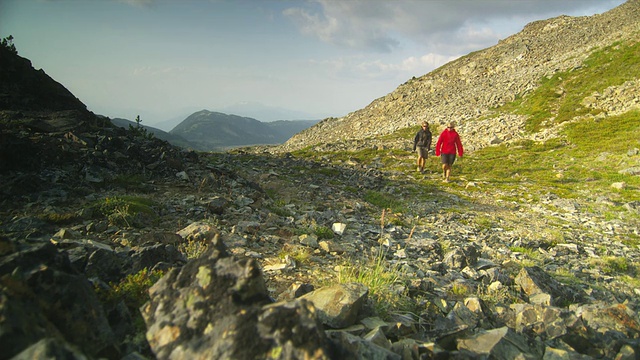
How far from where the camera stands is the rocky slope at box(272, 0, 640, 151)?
40.3 meters

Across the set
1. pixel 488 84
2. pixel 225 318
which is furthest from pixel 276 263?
pixel 488 84

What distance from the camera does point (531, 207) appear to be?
15.2 meters

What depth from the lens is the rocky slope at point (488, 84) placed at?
40.3 m

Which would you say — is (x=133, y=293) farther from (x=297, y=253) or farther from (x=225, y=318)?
(x=297, y=253)

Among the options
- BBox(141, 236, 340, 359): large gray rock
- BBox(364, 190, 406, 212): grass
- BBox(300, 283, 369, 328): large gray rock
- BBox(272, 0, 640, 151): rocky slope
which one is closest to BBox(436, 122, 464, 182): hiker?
BBox(364, 190, 406, 212): grass

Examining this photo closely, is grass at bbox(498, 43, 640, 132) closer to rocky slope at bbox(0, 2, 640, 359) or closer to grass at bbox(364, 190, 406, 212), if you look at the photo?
rocky slope at bbox(0, 2, 640, 359)

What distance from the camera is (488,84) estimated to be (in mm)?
50156

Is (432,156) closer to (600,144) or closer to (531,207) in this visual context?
(600,144)

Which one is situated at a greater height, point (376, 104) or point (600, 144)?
point (376, 104)

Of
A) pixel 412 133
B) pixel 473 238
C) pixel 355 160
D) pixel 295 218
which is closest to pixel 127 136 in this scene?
pixel 295 218

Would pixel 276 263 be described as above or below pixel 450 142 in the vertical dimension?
below

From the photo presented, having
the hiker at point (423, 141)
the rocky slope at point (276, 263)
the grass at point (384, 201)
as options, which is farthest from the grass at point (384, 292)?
the hiker at point (423, 141)

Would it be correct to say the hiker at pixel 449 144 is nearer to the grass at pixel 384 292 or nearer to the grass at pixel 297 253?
the grass at pixel 297 253

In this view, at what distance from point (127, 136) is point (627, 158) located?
29974mm
